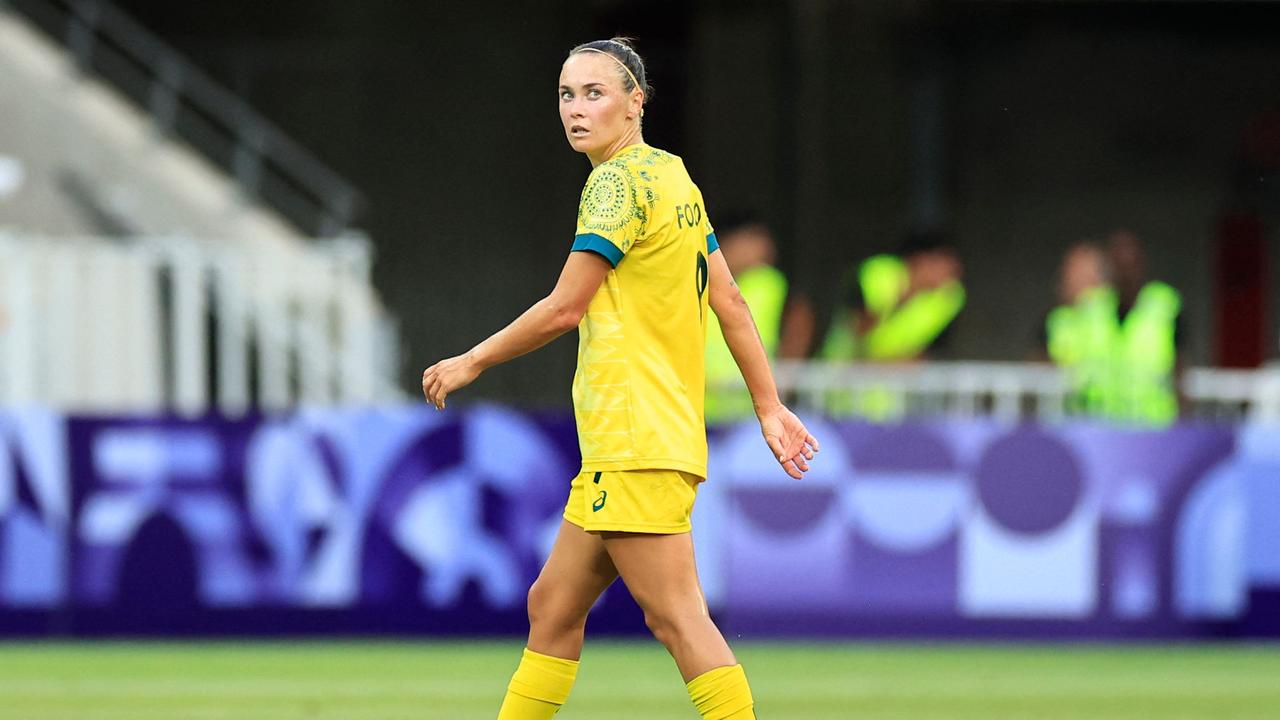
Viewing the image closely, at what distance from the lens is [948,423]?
472 inches

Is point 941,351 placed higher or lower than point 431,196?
lower

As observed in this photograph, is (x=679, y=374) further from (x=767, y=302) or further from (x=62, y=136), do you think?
(x=62, y=136)

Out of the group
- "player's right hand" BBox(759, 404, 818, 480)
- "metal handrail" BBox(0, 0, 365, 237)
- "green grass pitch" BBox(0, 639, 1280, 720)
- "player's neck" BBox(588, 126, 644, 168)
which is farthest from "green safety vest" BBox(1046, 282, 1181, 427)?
"metal handrail" BBox(0, 0, 365, 237)

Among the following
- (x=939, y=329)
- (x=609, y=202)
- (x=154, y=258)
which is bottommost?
(x=609, y=202)

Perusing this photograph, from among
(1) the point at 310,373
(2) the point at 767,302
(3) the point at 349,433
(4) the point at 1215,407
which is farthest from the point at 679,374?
(4) the point at 1215,407

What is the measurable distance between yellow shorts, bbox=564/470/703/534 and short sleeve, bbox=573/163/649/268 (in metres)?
0.53

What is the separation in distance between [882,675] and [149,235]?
1001 cm

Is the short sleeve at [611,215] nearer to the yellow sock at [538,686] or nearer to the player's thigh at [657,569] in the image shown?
the player's thigh at [657,569]

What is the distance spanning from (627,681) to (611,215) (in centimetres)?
507

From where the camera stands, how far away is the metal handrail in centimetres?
2075

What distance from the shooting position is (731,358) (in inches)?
508

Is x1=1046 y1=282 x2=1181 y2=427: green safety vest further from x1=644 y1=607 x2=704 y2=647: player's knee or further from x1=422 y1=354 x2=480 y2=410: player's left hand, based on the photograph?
x1=422 y1=354 x2=480 y2=410: player's left hand

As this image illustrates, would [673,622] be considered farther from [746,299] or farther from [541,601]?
[746,299]

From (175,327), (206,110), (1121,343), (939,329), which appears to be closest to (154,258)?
(175,327)
